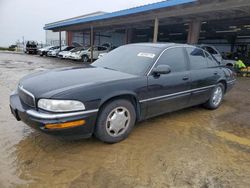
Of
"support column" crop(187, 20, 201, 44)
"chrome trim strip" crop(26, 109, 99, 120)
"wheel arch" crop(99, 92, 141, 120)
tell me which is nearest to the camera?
"chrome trim strip" crop(26, 109, 99, 120)

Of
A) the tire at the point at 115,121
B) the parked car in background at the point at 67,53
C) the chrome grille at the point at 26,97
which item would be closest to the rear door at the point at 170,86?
the tire at the point at 115,121

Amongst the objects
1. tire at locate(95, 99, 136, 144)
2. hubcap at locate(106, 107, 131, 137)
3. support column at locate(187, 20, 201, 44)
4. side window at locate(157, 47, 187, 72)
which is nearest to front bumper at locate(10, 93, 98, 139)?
tire at locate(95, 99, 136, 144)

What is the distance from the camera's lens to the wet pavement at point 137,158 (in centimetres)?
260

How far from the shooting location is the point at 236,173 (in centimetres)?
283

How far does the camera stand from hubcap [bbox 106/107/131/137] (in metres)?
3.33

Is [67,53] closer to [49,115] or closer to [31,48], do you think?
[31,48]

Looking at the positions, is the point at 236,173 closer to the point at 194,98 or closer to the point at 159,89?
the point at 159,89

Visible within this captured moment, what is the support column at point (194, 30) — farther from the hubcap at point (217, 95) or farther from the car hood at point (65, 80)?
the car hood at point (65, 80)

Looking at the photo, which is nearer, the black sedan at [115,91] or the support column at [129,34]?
the black sedan at [115,91]

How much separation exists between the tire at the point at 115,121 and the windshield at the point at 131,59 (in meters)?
0.67

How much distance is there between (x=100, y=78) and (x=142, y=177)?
4.92 ft

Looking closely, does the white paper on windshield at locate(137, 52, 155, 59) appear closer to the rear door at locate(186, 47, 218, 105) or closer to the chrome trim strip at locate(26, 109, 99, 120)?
the rear door at locate(186, 47, 218, 105)

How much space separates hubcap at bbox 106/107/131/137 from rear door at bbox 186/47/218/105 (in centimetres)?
175

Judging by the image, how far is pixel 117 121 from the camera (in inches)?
134
